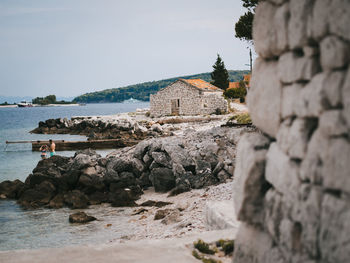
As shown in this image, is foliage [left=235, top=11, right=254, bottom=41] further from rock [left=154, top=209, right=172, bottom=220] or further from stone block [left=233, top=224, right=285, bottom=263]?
stone block [left=233, top=224, right=285, bottom=263]

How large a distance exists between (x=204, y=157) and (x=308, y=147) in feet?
38.5

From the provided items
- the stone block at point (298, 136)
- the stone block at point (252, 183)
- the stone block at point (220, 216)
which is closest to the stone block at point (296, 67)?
the stone block at point (298, 136)

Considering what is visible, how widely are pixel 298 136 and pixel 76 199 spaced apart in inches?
455

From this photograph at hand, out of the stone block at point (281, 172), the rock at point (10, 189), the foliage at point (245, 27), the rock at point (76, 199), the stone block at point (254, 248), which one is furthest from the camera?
the foliage at point (245, 27)

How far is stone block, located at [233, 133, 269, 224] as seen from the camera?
327 cm

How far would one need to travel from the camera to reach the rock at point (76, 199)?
13.0 metres

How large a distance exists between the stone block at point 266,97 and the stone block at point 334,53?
645 millimetres

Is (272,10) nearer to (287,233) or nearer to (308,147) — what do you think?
(308,147)

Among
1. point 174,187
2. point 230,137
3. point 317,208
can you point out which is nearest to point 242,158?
point 317,208

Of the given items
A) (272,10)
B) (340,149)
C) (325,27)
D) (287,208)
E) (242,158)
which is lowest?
(287,208)

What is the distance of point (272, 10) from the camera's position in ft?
10.3

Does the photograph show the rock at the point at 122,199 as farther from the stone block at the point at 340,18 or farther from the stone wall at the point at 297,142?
the stone block at the point at 340,18

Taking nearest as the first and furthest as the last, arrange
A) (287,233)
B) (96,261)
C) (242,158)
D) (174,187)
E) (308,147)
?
(308,147), (287,233), (242,158), (96,261), (174,187)

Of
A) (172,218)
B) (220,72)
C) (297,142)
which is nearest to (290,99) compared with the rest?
(297,142)
